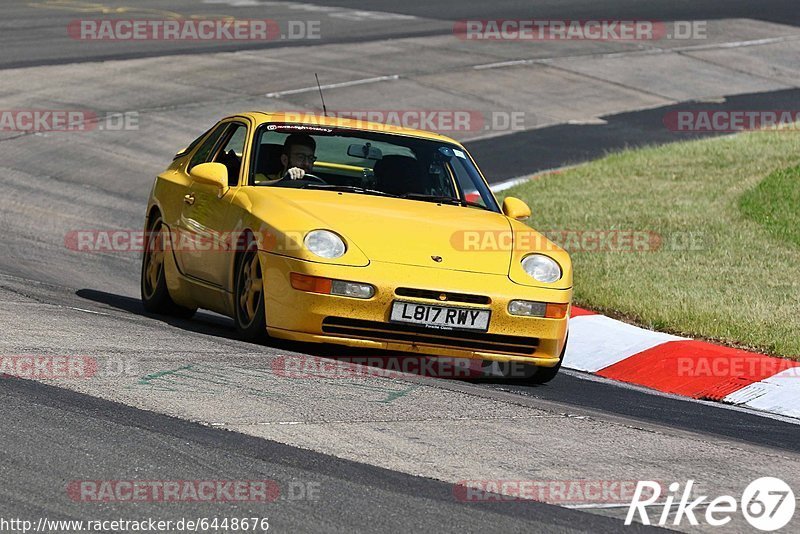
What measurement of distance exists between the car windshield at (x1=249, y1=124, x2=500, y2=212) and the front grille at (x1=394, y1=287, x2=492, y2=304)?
4.10 feet

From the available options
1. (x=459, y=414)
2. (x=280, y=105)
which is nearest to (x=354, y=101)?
(x=280, y=105)

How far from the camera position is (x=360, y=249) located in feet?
25.7

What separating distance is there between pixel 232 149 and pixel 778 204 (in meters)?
6.66

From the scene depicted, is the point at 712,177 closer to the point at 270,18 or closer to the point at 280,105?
the point at 280,105

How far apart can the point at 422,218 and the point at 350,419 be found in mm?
2405

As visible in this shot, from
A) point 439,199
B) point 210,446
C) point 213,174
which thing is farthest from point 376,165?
point 210,446

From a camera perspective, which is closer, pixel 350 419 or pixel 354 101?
pixel 350 419

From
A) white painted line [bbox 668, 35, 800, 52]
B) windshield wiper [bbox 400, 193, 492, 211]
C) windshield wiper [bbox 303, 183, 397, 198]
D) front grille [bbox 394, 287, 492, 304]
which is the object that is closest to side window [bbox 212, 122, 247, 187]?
windshield wiper [bbox 303, 183, 397, 198]

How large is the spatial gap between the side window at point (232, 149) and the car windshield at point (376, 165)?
0.84 ft

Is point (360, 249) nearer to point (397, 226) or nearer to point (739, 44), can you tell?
point (397, 226)

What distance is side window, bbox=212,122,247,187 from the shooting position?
9.41 m

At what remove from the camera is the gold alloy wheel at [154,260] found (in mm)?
9805

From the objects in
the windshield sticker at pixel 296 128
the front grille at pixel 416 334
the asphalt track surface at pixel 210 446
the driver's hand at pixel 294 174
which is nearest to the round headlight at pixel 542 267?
the front grille at pixel 416 334

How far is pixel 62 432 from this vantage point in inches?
220
